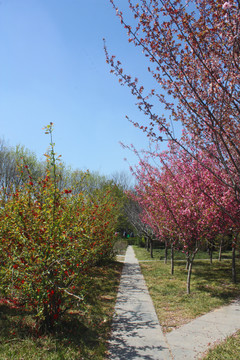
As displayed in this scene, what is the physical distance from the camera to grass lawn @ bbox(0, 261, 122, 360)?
3.20m

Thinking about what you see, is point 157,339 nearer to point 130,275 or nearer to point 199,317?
point 199,317

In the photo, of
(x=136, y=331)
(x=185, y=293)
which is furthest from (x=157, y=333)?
(x=185, y=293)

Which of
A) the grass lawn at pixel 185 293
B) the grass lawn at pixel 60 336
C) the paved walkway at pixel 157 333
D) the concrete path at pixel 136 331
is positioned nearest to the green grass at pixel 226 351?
the paved walkway at pixel 157 333

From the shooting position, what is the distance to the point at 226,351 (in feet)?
11.6

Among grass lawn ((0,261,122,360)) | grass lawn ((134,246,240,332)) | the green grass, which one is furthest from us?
grass lawn ((134,246,240,332))

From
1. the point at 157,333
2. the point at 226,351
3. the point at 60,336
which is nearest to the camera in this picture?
the point at 226,351

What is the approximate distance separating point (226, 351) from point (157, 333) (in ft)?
3.29

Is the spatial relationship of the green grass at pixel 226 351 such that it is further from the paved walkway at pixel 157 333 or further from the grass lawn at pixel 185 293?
the grass lawn at pixel 185 293

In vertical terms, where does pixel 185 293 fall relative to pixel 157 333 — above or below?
below

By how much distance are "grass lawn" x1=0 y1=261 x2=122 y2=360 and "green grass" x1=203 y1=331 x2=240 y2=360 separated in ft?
4.59

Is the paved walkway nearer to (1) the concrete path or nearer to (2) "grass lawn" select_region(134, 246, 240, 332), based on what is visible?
(1) the concrete path

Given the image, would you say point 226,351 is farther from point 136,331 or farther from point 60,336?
point 60,336

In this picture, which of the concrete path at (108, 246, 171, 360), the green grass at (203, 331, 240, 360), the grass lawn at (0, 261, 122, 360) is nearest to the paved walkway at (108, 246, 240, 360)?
the concrete path at (108, 246, 171, 360)

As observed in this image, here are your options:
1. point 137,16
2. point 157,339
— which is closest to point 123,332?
point 157,339
